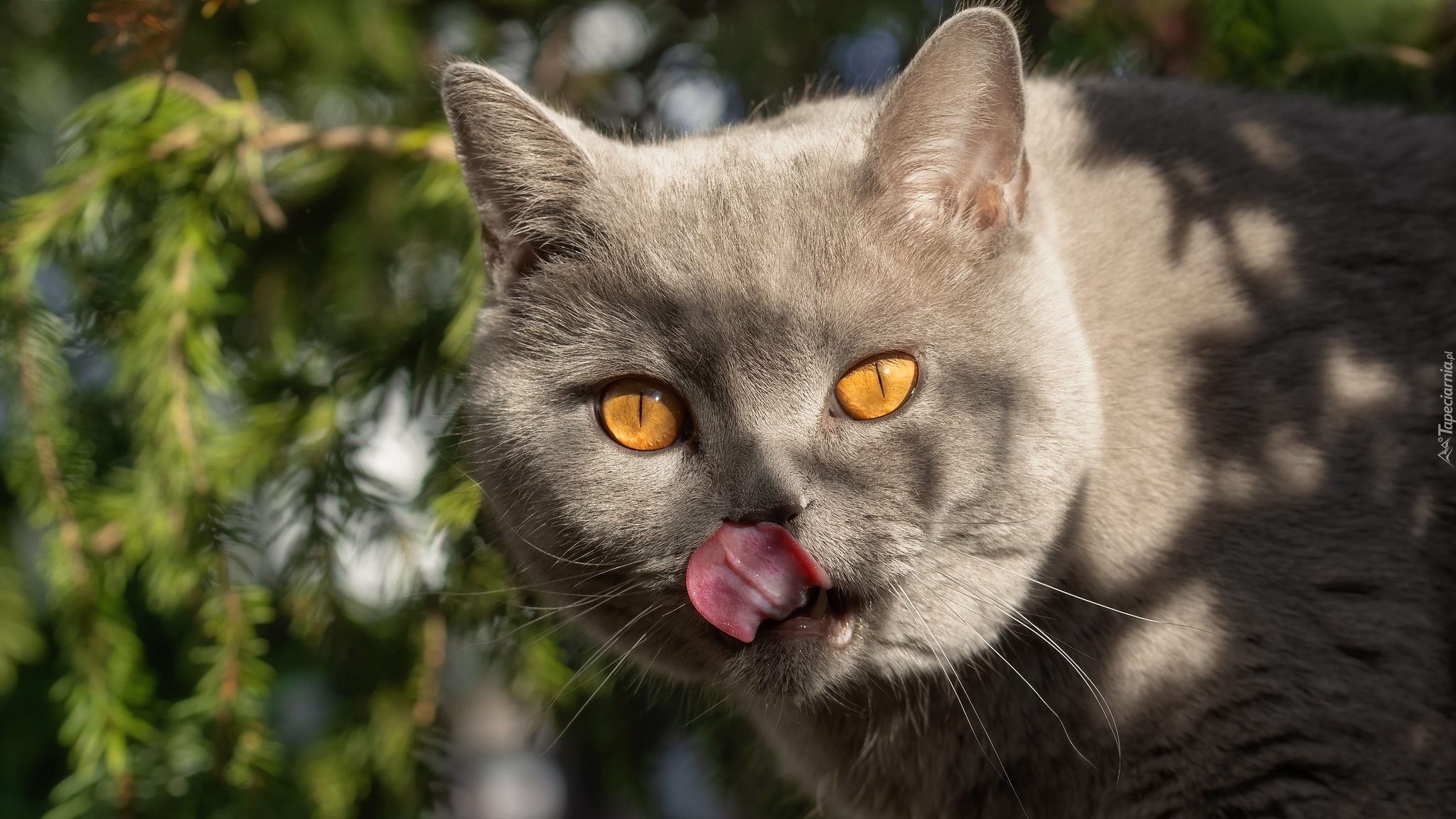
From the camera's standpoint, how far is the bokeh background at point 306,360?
1574 mm

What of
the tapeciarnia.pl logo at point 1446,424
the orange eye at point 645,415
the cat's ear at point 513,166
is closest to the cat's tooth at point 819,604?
the orange eye at point 645,415

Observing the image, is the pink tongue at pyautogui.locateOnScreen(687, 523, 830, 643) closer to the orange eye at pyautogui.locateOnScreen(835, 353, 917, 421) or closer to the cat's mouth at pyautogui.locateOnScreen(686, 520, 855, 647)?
the cat's mouth at pyautogui.locateOnScreen(686, 520, 855, 647)

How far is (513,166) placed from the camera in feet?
4.40

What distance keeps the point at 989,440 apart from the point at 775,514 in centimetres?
28

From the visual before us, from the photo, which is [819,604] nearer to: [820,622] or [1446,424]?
[820,622]

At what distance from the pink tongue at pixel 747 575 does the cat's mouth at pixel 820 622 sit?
0.14ft

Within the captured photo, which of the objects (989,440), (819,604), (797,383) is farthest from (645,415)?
(989,440)

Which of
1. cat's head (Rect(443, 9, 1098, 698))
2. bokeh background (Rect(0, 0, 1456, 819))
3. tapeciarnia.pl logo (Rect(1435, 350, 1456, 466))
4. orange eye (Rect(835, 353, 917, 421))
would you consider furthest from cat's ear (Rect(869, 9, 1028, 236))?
tapeciarnia.pl logo (Rect(1435, 350, 1456, 466))

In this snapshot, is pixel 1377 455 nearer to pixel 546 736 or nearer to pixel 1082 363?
pixel 1082 363

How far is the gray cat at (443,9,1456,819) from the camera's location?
3.89 feet

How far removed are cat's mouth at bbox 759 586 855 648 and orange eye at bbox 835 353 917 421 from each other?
21 cm

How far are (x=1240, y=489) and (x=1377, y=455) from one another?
0.18 metres

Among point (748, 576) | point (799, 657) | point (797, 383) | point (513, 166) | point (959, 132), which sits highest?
point (959, 132)

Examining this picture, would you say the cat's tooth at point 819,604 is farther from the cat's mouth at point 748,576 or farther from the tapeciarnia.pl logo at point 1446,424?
the tapeciarnia.pl logo at point 1446,424
